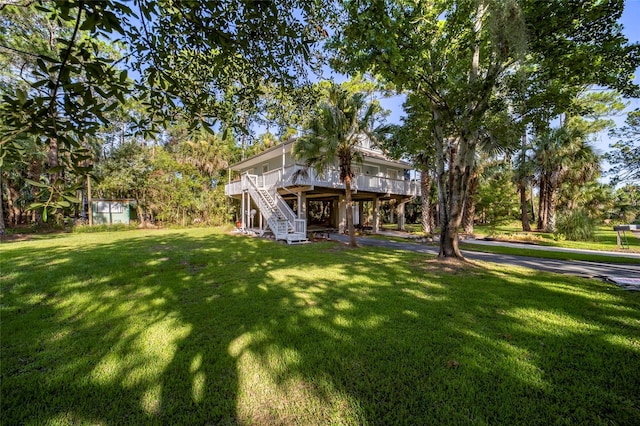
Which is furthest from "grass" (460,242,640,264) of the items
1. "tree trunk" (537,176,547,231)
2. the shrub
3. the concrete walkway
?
"tree trunk" (537,176,547,231)

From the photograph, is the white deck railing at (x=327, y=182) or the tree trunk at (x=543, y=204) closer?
the white deck railing at (x=327, y=182)

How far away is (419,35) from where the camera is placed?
6.20 metres

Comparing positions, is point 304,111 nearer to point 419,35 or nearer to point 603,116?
point 419,35

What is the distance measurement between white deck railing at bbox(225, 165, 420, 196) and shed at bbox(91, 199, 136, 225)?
8.89 metres

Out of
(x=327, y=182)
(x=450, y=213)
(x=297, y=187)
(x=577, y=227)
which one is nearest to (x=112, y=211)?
(x=297, y=187)

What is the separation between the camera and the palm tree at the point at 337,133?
35.1 feet

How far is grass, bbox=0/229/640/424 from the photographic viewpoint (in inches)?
89.5

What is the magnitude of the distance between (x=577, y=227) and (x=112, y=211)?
3143 cm

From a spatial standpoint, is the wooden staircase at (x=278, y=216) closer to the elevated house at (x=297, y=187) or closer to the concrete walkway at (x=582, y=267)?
the elevated house at (x=297, y=187)

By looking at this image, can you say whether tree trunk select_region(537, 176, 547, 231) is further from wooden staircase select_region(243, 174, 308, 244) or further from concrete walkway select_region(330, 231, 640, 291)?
wooden staircase select_region(243, 174, 308, 244)

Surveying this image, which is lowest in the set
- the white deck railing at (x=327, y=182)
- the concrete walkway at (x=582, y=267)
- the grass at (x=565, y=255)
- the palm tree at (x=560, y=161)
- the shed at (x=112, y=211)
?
the concrete walkway at (x=582, y=267)

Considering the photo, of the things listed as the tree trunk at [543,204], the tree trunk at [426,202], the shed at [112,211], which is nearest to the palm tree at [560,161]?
the tree trunk at [543,204]

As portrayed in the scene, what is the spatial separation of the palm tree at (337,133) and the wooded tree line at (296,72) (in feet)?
5.09

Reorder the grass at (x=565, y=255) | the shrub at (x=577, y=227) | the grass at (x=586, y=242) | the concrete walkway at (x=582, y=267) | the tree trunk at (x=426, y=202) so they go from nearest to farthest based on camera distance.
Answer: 1. the concrete walkway at (x=582, y=267)
2. the grass at (x=565, y=255)
3. the grass at (x=586, y=242)
4. the shrub at (x=577, y=227)
5. the tree trunk at (x=426, y=202)
